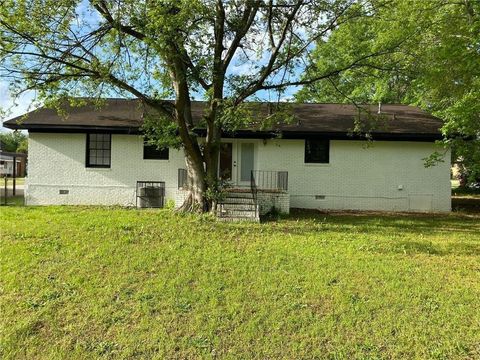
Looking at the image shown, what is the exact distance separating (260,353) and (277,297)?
128 centimetres

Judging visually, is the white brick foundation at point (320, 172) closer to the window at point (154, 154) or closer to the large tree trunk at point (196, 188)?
the window at point (154, 154)

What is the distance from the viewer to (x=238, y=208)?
466 inches

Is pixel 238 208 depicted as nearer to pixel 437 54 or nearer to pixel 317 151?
pixel 317 151

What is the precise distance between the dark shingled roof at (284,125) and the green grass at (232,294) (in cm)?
627

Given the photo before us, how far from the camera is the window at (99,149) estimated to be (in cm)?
1550

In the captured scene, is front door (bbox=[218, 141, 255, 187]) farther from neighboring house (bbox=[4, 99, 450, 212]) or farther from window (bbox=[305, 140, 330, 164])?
window (bbox=[305, 140, 330, 164])

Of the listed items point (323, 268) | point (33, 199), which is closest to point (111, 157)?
point (33, 199)

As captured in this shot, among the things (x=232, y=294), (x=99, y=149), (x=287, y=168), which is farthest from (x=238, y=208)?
(x=99, y=149)

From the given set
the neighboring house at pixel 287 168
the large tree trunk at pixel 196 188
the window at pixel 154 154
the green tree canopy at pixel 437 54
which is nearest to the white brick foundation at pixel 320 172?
the neighboring house at pixel 287 168

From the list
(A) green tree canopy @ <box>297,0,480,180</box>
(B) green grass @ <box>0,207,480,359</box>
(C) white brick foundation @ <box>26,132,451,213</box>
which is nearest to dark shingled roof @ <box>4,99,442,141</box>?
(C) white brick foundation @ <box>26,132,451,213</box>

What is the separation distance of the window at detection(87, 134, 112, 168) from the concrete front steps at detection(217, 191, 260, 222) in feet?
18.4

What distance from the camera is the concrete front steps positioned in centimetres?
1129

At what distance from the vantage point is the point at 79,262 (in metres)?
6.99

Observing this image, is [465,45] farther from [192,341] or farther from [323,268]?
[192,341]
